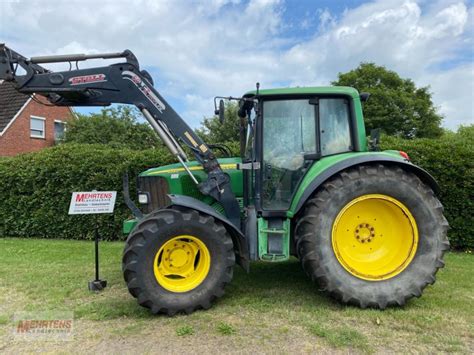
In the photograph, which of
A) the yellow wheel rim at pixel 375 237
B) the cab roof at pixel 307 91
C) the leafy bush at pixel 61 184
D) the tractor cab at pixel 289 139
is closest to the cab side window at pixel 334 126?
the tractor cab at pixel 289 139

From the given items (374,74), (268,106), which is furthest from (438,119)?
(268,106)

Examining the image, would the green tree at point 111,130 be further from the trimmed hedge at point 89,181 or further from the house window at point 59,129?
the trimmed hedge at point 89,181

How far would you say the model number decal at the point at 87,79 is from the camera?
4637mm

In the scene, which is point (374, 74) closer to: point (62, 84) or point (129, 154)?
point (129, 154)

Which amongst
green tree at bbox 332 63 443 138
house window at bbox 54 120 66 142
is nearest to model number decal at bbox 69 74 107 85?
house window at bbox 54 120 66 142

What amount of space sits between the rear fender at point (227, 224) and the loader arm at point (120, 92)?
1.00ft

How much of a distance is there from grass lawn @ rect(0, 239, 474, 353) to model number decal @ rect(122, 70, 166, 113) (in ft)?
7.61

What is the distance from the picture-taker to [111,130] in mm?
21562

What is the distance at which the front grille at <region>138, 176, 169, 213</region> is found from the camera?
513cm

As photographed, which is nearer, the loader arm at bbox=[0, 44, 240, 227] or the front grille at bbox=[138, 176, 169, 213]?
the loader arm at bbox=[0, 44, 240, 227]

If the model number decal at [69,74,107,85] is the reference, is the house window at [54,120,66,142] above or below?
above

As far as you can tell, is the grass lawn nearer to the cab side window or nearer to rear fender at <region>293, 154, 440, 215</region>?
rear fender at <region>293, 154, 440, 215</region>

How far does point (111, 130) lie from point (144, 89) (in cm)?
1782

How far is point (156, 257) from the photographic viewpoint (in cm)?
418
